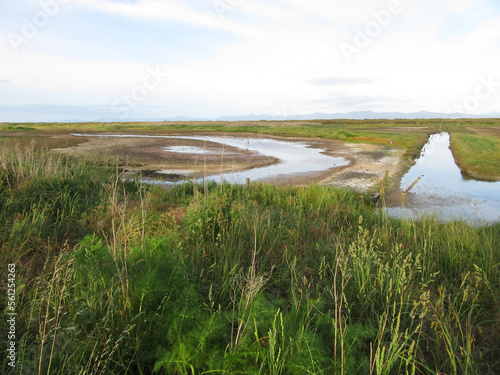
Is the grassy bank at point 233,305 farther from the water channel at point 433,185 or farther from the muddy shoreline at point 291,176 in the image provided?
the muddy shoreline at point 291,176

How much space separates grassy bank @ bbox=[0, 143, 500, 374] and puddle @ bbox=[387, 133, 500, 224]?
5.17 m

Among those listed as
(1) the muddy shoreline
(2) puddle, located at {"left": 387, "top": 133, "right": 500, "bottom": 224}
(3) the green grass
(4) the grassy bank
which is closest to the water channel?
(2) puddle, located at {"left": 387, "top": 133, "right": 500, "bottom": 224}

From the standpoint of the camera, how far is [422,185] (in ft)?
50.5

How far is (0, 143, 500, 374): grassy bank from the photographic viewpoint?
2.27m

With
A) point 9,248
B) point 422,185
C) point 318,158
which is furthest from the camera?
point 318,158

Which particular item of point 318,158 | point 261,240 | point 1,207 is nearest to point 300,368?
point 261,240

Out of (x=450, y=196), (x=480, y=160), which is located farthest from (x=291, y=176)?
(x=480, y=160)

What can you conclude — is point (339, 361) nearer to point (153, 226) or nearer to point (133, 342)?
point (133, 342)

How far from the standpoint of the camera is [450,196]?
13375 millimetres

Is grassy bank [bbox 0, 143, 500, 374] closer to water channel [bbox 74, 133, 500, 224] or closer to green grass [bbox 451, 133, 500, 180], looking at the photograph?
water channel [bbox 74, 133, 500, 224]

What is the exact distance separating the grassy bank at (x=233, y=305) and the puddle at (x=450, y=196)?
517cm

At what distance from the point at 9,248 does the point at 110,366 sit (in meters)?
2.85

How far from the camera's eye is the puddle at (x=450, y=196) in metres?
10.4

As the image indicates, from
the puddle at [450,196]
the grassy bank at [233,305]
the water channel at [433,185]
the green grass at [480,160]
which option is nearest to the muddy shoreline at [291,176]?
the water channel at [433,185]
